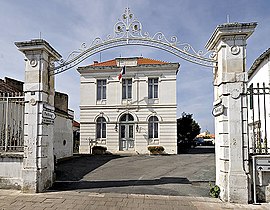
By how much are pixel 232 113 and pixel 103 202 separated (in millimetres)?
3899

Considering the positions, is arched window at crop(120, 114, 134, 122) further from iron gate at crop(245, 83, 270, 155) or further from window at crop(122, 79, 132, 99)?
iron gate at crop(245, 83, 270, 155)

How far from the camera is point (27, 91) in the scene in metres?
7.41

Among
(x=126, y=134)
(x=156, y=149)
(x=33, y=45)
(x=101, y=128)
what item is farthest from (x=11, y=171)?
(x=101, y=128)

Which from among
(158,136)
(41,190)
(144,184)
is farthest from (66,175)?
(158,136)

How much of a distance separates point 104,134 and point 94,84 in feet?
15.7

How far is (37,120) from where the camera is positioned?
7.26 metres

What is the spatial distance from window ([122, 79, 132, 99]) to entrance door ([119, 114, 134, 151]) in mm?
1949

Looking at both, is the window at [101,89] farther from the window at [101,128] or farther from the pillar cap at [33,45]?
the pillar cap at [33,45]

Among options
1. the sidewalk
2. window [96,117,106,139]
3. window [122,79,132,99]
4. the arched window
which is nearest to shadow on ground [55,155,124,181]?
the sidewalk

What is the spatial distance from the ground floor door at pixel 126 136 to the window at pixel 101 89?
3.34m

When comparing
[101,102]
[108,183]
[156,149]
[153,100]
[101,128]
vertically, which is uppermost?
[153,100]

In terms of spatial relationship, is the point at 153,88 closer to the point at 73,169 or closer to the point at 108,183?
the point at 73,169

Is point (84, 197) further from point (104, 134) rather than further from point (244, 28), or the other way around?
point (104, 134)

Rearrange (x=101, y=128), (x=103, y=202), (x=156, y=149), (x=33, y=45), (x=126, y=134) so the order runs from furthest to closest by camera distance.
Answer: (x=101, y=128) → (x=126, y=134) → (x=156, y=149) → (x=33, y=45) → (x=103, y=202)
